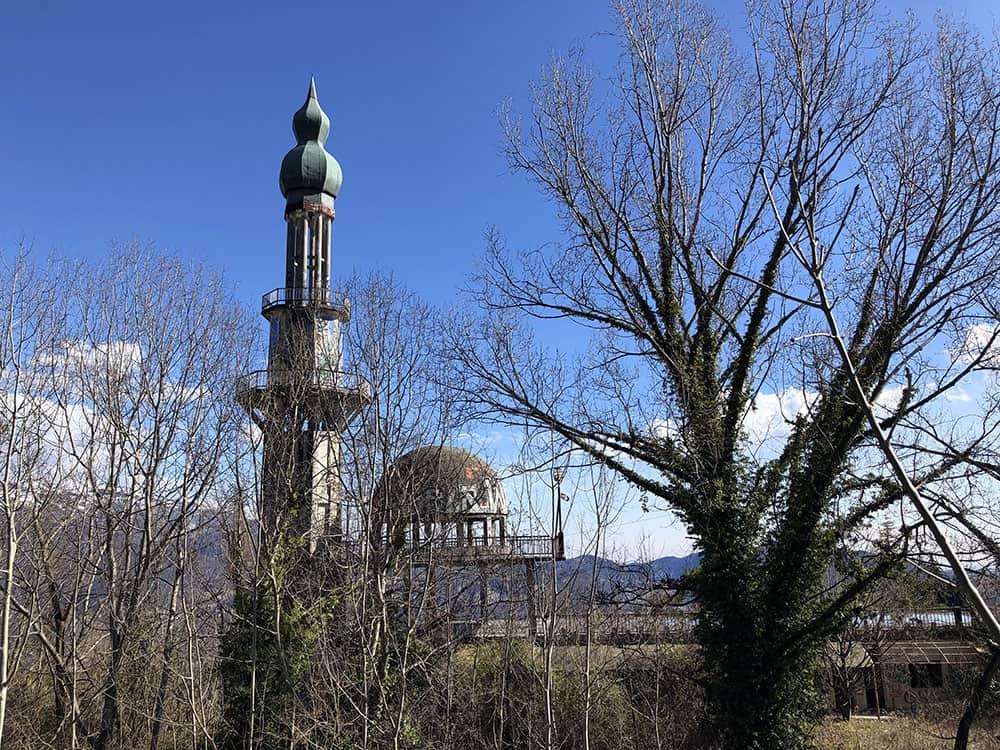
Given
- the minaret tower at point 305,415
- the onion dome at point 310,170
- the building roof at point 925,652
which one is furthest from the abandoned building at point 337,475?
the building roof at point 925,652

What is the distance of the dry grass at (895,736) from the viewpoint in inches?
579

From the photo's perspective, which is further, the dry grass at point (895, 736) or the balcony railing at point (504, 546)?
the balcony railing at point (504, 546)

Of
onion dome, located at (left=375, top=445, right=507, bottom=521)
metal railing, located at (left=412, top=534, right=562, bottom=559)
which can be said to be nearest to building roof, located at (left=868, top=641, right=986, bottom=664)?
metal railing, located at (left=412, top=534, right=562, bottom=559)

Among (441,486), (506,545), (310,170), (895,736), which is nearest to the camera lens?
(895,736)

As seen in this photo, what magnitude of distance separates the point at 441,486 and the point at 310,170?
13039 millimetres

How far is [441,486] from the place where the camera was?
1880 centimetres

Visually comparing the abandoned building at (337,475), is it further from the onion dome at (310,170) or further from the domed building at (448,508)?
the onion dome at (310,170)

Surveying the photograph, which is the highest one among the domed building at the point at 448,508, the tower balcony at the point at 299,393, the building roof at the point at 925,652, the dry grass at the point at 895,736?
the tower balcony at the point at 299,393

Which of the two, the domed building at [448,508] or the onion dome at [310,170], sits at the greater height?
the onion dome at [310,170]

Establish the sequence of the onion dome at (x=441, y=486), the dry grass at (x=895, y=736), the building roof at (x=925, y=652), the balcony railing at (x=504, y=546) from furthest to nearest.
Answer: the building roof at (x=925, y=652) < the onion dome at (x=441, y=486) < the balcony railing at (x=504, y=546) < the dry grass at (x=895, y=736)

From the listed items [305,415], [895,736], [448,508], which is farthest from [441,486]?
[895,736]

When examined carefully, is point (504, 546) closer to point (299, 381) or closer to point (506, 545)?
point (506, 545)

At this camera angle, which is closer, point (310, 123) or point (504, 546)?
point (504, 546)

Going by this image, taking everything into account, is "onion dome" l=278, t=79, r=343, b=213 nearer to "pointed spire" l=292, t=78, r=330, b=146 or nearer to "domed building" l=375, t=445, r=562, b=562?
"pointed spire" l=292, t=78, r=330, b=146
